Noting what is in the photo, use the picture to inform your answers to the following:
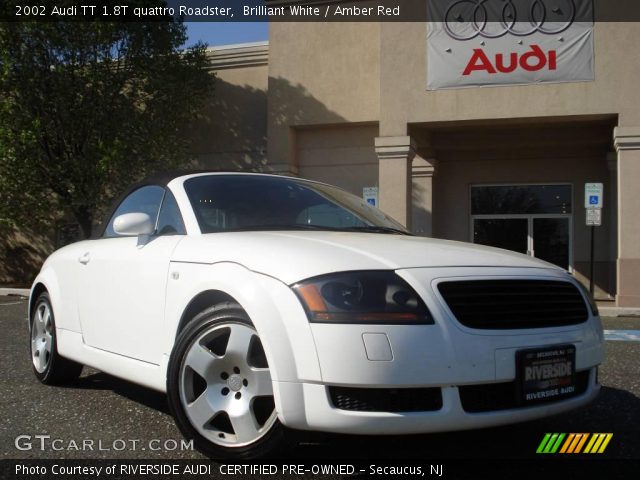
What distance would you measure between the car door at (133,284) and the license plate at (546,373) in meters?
1.77

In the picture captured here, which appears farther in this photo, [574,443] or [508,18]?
[508,18]

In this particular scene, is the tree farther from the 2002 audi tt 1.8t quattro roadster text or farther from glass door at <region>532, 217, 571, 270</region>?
the 2002 audi tt 1.8t quattro roadster text

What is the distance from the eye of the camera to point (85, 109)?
16.0m

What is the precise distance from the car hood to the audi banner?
11.1 m

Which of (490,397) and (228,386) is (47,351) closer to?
(228,386)

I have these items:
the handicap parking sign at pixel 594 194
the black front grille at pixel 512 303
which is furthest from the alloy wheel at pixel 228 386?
the handicap parking sign at pixel 594 194

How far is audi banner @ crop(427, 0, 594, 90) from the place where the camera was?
13406 millimetres

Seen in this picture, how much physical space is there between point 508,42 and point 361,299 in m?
12.4

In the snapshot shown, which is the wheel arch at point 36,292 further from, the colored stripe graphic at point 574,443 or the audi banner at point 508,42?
the audi banner at point 508,42

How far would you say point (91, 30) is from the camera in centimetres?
1550

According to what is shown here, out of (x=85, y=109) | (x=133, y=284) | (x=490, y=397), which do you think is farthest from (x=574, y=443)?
(x=85, y=109)

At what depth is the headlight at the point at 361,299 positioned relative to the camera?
2568mm

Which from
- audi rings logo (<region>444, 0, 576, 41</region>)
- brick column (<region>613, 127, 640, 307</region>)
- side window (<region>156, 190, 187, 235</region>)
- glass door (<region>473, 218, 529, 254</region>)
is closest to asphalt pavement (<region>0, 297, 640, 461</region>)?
side window (<region>156, 190, 187, 235</region>)

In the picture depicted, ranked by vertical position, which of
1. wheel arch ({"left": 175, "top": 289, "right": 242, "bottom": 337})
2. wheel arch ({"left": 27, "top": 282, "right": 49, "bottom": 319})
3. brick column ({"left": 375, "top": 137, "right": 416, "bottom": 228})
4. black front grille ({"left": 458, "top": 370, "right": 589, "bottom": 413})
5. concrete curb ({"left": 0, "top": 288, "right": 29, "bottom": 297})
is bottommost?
concrete curb ({"left": 0, "top": 288, "right": 29, "bottom": 297})
